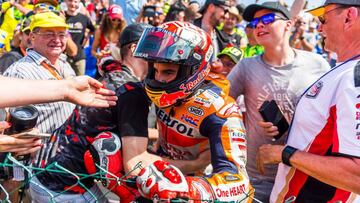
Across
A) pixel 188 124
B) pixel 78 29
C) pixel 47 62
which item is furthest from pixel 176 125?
pixel 78 29

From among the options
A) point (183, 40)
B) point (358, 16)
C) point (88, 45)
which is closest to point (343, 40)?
point (358, 16)

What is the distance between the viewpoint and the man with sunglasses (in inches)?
87.7

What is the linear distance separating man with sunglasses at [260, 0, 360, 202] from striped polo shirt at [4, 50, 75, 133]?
242 centimetres

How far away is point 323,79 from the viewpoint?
249 cm

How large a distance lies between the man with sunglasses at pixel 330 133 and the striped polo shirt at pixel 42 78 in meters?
2.42

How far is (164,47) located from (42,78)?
232 cm

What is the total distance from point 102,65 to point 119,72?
0.17 m

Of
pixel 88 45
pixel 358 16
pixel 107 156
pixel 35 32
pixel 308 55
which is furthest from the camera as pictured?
pixel 88 45

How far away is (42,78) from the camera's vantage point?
4855mm

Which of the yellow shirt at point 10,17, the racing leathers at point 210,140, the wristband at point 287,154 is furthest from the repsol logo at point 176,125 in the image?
the yellow shirt at point 10,17

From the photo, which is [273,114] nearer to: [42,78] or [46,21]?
[42,78]

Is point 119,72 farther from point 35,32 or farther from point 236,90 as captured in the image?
point 35,32

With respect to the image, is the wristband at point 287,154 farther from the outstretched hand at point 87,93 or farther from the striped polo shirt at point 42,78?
the striped polo shirt at point 42,78

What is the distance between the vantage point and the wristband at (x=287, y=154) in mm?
2516
